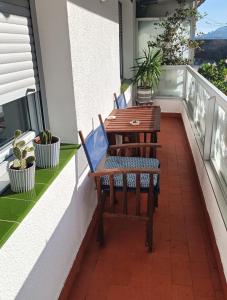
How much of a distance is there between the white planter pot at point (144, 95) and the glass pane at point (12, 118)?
399 centimetres

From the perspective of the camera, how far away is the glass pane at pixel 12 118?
5.23 ft

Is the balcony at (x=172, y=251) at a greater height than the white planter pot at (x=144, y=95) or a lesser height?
lesser

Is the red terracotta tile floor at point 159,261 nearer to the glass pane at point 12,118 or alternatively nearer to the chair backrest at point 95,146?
the chair backrest at point 95,146

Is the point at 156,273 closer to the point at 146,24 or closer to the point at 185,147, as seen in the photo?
the point at 185,147

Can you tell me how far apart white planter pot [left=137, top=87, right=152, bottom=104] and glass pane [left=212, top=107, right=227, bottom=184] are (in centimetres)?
313


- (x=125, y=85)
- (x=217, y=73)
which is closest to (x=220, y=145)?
(x=125, y=85)

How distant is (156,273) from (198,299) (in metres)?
0.32

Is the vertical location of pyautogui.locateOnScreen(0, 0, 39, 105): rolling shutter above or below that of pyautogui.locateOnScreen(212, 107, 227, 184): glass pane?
above

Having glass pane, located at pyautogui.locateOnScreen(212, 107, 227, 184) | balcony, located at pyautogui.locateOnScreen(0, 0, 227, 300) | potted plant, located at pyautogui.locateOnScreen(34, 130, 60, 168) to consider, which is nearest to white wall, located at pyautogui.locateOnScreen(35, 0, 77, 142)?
balcony, located at pyautogui.locateOnScreen(0, 0, 227, 300)

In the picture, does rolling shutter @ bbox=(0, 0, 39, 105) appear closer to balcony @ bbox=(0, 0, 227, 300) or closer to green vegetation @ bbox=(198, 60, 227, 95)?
balcony @ bbox=(0, 0, 227, 300)

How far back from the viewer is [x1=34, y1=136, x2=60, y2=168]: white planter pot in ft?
5.34

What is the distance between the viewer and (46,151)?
64.2 inches

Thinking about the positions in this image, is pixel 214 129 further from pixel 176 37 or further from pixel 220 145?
pixel 176 37

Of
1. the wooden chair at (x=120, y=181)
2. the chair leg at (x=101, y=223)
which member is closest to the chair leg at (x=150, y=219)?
the wooden chair at (x=120, y=181)
